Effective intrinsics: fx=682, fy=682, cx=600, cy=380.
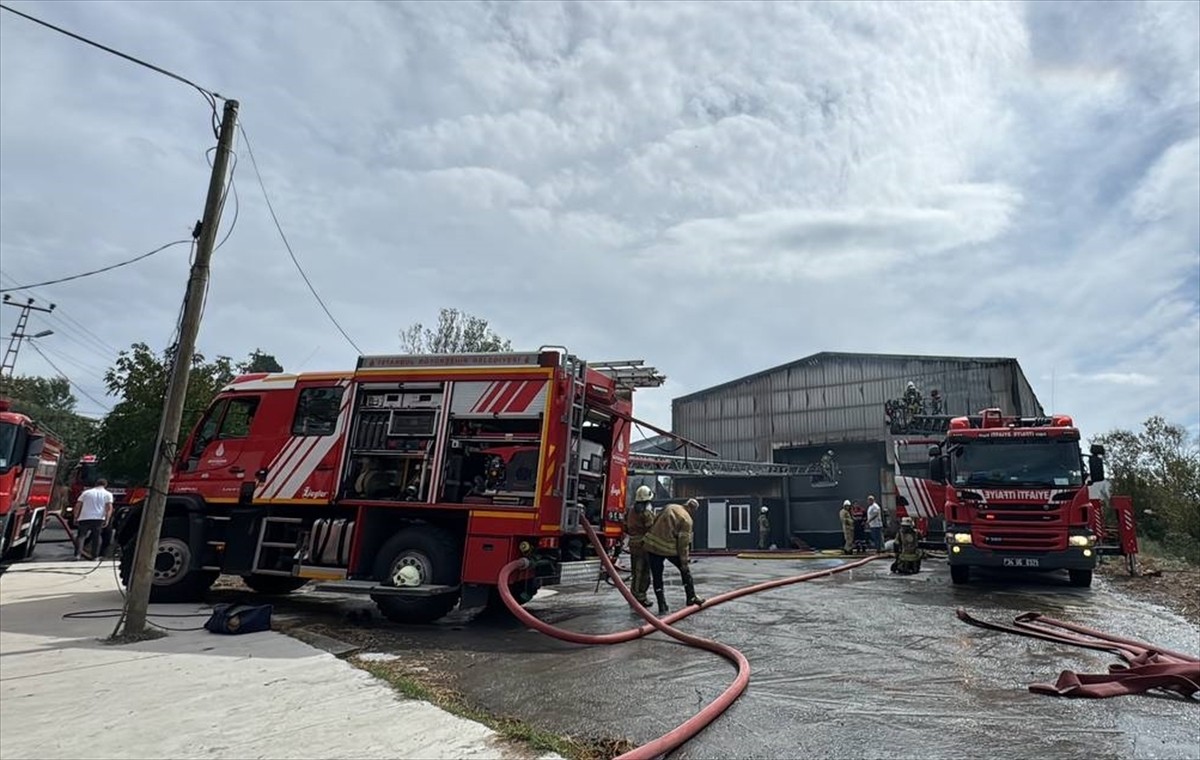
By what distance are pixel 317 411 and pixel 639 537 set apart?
14.5 feet

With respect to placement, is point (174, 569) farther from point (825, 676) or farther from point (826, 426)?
point (826, 426)

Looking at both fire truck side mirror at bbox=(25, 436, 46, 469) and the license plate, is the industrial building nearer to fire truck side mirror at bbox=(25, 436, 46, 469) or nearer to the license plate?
the license plate

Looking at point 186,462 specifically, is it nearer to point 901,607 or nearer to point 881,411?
point 901,607

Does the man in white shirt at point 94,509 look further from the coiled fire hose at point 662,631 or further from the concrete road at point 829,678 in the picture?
the coiled fire hose at point 662,631

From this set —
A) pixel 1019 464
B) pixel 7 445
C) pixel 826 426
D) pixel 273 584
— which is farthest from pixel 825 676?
pixel 826 426

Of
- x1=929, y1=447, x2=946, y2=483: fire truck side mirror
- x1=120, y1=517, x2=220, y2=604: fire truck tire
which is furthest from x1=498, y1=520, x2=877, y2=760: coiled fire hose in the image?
x1=120, y1=517, x2=220, y2=604: fire truck tire

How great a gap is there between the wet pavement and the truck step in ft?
1.38

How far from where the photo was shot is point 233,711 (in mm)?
4539

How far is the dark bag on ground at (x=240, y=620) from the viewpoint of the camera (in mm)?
6996

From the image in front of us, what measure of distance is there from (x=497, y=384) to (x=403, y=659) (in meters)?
3.17

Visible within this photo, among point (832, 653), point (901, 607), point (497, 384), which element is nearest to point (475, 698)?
point (832, 653)

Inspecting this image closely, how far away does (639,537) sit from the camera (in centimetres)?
858

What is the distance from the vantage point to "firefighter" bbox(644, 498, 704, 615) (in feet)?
26.8

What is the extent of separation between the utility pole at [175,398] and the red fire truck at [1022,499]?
11.2 m
